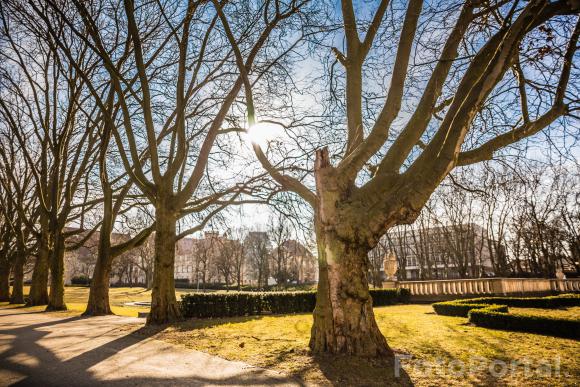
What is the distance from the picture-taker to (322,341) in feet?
19.3

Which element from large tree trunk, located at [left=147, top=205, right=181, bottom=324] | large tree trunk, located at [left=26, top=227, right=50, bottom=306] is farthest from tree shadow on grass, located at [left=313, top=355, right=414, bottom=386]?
large tree trunk, located at [left=26, top=227, right=50, bottom=306]

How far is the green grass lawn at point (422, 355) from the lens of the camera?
4.64 meters

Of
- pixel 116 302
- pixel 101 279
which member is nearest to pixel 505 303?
pixel 101 279

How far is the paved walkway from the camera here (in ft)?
15.0

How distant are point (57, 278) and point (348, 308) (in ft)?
54.2

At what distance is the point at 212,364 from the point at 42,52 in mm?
15616

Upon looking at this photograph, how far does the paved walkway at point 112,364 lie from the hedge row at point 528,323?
23.9 feet

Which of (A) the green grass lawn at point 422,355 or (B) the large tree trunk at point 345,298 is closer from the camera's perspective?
(A) the green grass lawn at point 422,355

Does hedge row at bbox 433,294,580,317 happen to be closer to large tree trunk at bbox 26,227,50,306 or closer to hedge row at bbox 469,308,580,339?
hedge row at bbox 469,308,580,339

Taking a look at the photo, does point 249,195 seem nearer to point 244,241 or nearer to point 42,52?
point 42,52

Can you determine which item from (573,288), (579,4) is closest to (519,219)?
(573,288)

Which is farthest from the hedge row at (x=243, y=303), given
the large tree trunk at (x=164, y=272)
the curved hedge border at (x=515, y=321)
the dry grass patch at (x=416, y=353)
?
the curved hedge border at (x=515, y=321)

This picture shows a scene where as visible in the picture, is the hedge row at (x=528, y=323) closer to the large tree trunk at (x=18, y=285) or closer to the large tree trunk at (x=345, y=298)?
the large tree trunk at (x=345, y=298)

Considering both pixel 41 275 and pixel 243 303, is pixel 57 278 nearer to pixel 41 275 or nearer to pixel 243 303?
pixel 41 275
